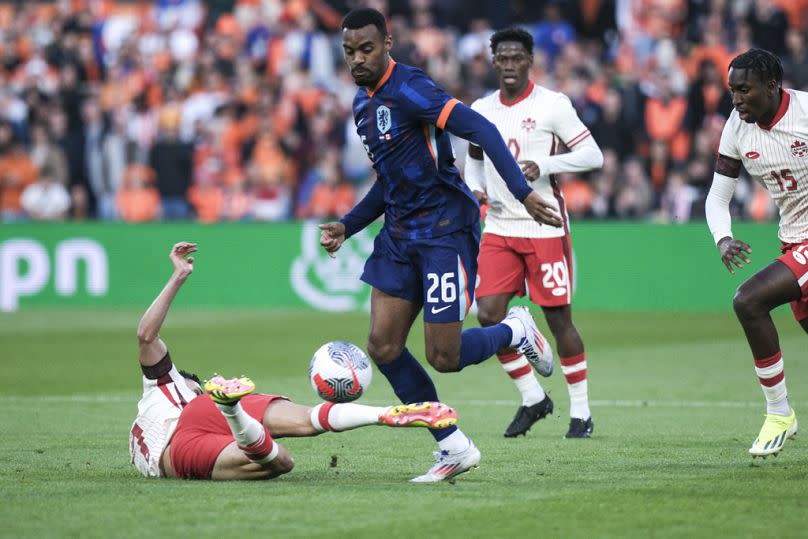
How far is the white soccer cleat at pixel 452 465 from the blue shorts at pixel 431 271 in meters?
0.74

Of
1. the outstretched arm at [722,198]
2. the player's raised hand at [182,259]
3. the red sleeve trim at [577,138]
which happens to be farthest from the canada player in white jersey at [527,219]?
the player's raised hand at [182,259]

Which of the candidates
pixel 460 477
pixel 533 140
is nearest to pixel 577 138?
pixel 533 140

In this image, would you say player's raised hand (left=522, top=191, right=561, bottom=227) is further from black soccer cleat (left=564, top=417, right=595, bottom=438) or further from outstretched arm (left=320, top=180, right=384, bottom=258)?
black soccer cleat (left=564, top=417, right=595, bottom=438)

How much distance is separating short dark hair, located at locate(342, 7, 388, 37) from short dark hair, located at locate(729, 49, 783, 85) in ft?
6.89

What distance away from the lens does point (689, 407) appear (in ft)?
36.5

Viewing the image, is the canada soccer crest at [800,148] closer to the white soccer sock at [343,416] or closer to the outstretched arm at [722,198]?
the outstretched arm at [722,198]

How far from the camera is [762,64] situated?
7891 millimetres

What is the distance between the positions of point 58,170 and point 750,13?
451 inches

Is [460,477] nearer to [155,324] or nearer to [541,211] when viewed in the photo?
[541,211]

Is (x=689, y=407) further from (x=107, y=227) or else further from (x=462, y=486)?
(x=107, y=227)

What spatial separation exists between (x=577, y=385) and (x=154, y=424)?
3574 millimetres

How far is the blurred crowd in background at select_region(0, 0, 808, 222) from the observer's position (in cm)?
2038

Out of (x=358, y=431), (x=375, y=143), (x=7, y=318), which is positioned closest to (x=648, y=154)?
(x=7, y=318)

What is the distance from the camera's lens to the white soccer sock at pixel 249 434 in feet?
22.4
